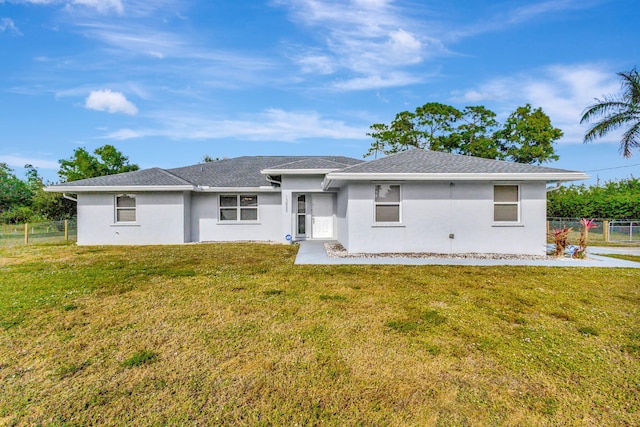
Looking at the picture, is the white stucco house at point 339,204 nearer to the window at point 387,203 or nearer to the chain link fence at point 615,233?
the window at point 387,203

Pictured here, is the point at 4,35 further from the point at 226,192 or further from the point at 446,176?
the point at 446,176

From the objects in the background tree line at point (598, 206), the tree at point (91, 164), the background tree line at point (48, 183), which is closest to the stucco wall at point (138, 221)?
the background tree line at point (48, 183)

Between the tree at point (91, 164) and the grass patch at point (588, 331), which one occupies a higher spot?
the tree at point (91, 164)

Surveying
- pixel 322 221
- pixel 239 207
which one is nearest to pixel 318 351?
pixel 322 221

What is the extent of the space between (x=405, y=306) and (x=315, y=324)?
1.74 metres

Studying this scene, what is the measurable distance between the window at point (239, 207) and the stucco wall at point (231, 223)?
230 millimetres

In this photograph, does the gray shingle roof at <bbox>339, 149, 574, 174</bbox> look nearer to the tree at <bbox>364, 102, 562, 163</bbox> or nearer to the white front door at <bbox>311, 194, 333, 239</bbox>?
the white front door at <bbox>311, 194, 333, 239</bbox>

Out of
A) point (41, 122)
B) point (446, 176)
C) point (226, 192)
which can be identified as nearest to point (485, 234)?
point (446, 176)

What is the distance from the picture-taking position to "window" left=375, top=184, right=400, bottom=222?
11188 mm

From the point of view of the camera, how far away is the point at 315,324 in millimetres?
4816

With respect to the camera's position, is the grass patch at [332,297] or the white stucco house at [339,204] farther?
the white stucco house at [339,204]

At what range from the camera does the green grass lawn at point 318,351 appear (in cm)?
290

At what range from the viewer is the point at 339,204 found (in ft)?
46.0

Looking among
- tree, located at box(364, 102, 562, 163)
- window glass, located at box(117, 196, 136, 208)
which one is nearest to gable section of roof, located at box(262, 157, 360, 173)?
window glass, located at box(117, 196, 136, 208)
